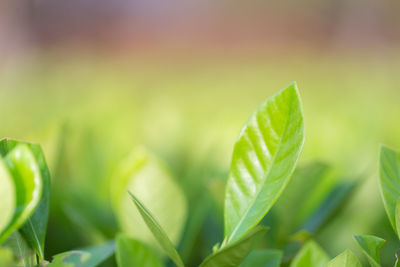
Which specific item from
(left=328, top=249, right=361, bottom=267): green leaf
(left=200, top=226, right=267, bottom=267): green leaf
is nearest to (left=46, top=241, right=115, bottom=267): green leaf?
(left=200, top=226, right=267, bottom=267): green leaf

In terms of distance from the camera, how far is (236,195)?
44 cm

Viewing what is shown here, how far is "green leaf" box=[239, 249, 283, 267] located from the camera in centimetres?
52

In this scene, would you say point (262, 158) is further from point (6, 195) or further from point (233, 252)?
point (6, 195)

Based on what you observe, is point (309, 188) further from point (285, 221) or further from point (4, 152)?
point (4, 152)

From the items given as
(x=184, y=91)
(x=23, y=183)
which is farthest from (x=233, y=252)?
(x=184, y=91)

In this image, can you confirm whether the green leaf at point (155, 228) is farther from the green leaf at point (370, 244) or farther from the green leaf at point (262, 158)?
the green leaf at point (370, 244)

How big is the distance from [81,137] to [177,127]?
1.02 feet

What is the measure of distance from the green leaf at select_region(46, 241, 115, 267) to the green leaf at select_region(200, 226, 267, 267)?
0.43ft

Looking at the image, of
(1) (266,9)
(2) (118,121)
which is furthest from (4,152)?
(1) (266,9)

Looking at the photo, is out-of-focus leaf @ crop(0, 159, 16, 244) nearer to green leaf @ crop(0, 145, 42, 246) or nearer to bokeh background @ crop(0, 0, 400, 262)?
green leaf @ crop(0, 145, 42, 246)

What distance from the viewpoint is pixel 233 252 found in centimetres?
39

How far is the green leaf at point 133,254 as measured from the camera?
47 cm

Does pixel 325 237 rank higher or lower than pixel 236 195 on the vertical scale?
lower

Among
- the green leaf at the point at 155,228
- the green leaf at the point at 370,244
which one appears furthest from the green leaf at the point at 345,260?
the green leaf at the point at 155,228
